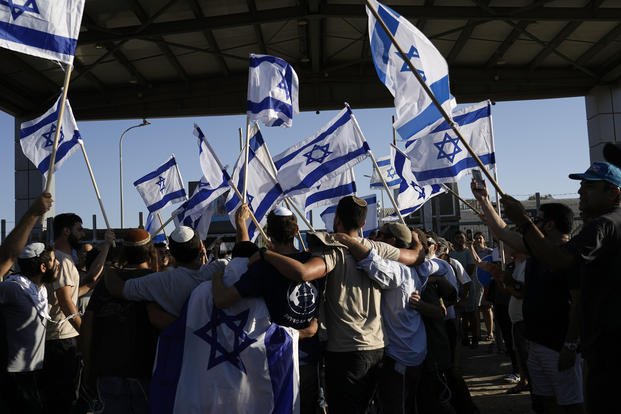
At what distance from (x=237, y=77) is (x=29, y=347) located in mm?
15296

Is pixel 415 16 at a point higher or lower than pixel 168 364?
higher

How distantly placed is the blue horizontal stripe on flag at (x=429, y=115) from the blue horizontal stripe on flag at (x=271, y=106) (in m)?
2.25

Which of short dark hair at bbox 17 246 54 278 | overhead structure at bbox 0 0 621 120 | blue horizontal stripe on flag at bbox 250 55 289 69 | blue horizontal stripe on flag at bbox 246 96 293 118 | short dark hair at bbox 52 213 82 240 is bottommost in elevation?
short dark hair at bbox 17 246 54 278

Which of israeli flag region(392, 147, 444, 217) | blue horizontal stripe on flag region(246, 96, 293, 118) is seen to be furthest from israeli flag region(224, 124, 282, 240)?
israeli flag region(392, 147, 444, 217)

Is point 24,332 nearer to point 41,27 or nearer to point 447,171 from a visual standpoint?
point 41,27

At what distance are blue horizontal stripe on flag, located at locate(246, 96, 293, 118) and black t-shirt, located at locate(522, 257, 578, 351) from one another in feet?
13.9

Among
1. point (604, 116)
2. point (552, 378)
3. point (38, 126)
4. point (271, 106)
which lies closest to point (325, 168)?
point (271, 106)

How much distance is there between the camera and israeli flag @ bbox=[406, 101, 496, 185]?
8594 millimetres

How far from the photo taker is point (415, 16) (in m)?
14.5

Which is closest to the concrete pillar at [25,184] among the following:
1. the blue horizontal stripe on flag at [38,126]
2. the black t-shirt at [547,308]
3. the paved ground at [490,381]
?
the blue horizontal stripe on flag at [38,126]

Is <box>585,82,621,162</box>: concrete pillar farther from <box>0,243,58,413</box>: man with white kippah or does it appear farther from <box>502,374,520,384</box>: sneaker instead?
<box>0,243,58,413</box>: man with white kippah

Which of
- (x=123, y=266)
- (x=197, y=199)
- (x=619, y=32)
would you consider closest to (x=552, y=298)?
(x=123, y=266)

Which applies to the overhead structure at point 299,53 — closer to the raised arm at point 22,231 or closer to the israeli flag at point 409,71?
the israeli flag at point 409,71

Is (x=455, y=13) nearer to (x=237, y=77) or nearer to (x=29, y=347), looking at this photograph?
(x=237, y=77)
